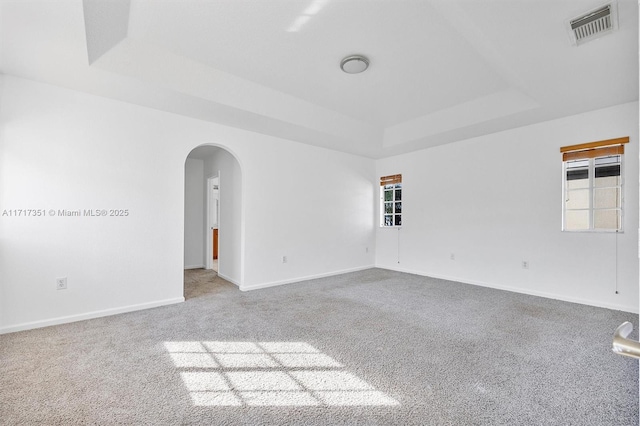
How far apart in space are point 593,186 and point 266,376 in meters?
4.59

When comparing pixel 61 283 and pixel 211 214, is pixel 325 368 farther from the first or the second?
pixel 211 214

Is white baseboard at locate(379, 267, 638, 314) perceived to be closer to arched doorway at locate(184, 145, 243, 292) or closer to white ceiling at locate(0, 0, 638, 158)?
white ceiling at locate(0, 0, 638, 158)

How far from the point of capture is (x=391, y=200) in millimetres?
6336

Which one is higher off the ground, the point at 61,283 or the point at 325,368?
the point at 61,283

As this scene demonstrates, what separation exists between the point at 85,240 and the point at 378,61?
3718mm

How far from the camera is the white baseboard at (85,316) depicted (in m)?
2.85

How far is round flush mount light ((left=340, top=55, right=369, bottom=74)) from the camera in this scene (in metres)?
3.06

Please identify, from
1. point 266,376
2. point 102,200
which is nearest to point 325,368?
point 266,376

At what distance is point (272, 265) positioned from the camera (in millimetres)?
4777

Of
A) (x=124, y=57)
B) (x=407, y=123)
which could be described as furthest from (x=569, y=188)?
(x=124, y=57)

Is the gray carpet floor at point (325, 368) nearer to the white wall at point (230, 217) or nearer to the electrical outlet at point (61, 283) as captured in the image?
the electrical outlet at point (61, 283)

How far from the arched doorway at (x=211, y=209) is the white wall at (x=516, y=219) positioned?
3.29 meters

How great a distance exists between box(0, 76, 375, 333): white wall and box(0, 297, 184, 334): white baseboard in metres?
0.01

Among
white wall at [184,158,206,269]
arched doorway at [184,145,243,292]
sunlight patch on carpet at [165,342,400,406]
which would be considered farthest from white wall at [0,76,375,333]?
white wall at [184,158,206,269]
